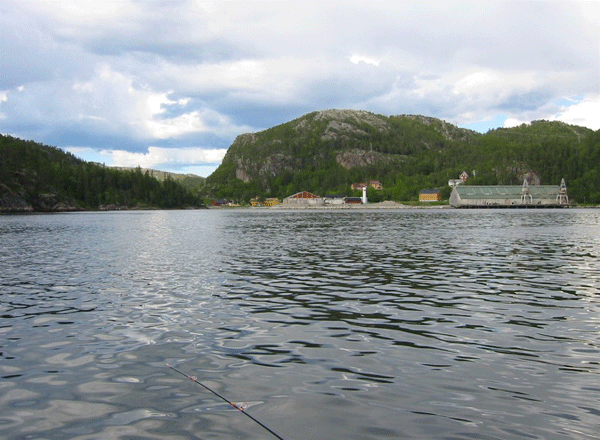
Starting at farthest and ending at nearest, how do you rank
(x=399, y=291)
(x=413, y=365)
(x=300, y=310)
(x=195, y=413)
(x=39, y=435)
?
(x=399, y=291) < (x=300, y=310) < (x=413, y=365) < (x=195, y=413) < (x=39, y=435)

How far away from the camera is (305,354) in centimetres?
1373

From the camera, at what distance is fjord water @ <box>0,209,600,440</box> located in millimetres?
9352

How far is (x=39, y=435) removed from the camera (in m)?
8.85

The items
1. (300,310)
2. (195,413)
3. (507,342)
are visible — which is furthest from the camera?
(300,310)

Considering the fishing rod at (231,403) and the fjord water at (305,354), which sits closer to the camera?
the fishing rod at (231,403)

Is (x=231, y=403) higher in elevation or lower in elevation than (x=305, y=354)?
higher

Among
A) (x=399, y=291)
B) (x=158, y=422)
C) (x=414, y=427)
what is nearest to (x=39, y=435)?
(x=158, y=422)

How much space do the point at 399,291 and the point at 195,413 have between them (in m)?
15.6

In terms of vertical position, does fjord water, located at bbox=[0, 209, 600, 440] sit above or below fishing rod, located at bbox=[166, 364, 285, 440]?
below

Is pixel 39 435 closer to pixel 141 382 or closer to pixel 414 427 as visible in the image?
pixel 141 382

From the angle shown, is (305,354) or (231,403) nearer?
(231,403)

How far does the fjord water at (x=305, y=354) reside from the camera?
9.35 m

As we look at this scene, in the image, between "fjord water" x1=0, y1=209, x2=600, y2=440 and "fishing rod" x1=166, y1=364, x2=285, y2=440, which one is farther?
"fjord water" x1=0, y1=209, x2=600, y2=440

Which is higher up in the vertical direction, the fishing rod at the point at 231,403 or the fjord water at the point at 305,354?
the fishing rod at the point at 231,403
